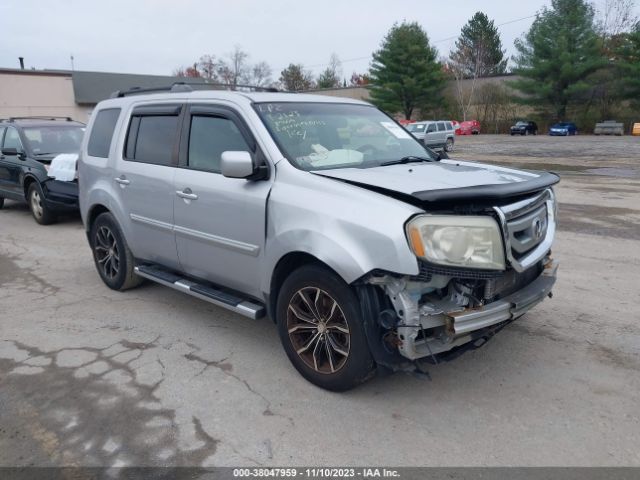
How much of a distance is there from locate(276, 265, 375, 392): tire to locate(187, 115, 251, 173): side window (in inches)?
47.2

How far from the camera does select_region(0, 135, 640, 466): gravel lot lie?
3.01 m

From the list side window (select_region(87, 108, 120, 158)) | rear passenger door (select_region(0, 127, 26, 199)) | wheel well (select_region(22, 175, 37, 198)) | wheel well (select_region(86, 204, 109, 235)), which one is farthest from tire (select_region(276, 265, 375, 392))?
rear passenger door (select_region(0, 127, 26, 199))

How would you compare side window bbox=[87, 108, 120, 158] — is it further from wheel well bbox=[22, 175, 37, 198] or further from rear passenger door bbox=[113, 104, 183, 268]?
wheel well bbox=[22, 175, 37, 198]

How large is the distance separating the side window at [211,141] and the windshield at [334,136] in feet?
0.90

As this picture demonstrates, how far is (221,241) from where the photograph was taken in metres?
4.12

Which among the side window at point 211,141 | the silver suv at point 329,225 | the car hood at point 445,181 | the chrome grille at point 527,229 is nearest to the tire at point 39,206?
the silver suv at point 329,225

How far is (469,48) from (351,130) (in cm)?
7889

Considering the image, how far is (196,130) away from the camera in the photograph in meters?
4.46

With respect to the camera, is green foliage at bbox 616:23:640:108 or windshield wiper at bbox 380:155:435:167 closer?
windshield wiper at bbox 380:155:435:167

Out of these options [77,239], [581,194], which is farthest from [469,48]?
[77,239]

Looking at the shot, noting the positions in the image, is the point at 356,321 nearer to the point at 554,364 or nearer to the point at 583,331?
the point at 554,364

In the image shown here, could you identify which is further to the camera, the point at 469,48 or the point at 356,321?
the point at 469,48

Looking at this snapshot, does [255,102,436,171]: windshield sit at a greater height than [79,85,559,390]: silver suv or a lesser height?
greater

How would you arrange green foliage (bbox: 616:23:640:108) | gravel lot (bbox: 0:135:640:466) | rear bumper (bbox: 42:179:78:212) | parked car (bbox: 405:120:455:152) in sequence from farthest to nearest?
green foliage (bbox: 616:23:640:108), parked car (bbox: 405:120:455:152), rear bumper (bbox: 42:179:78:212), gravel lot (bbox: 0:135:640:466)
